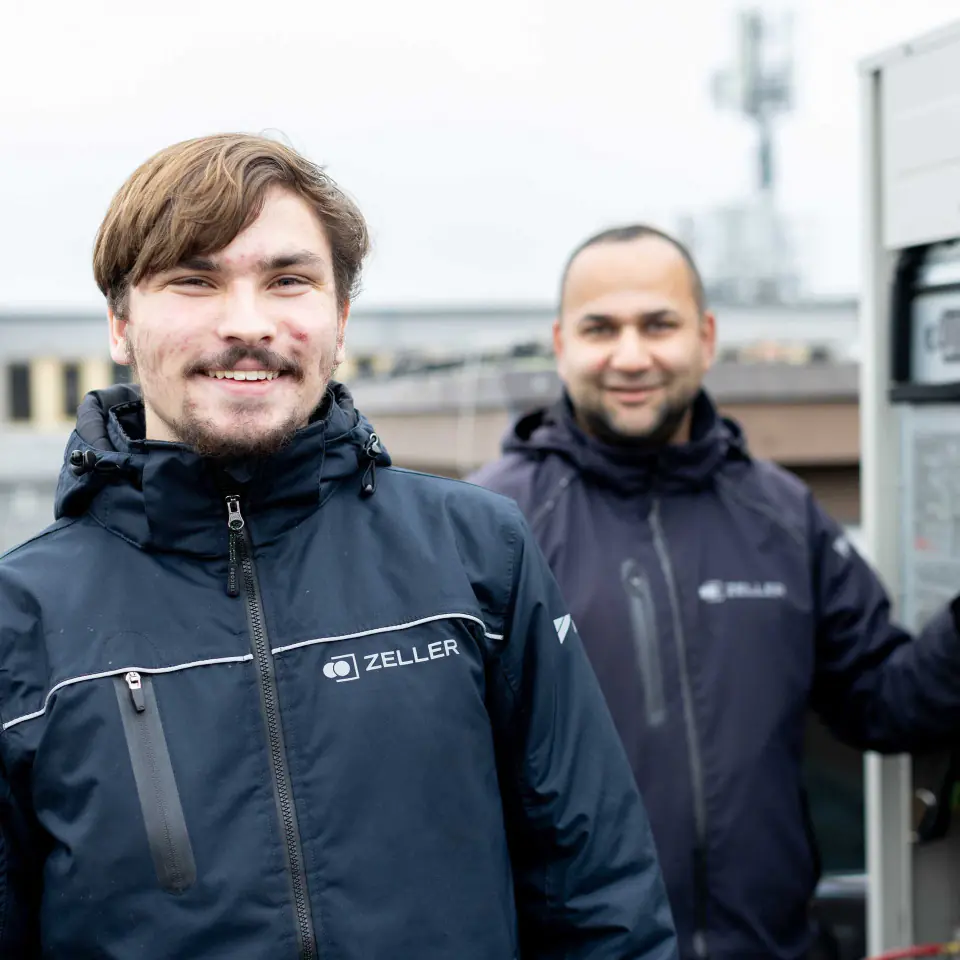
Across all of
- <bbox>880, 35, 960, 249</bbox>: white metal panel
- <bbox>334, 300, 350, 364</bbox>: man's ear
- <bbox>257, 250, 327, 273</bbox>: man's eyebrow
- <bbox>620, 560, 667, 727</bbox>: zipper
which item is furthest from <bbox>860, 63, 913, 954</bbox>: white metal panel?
<bbox>257, 250, 327, 273</bbox>: man's eyebrow

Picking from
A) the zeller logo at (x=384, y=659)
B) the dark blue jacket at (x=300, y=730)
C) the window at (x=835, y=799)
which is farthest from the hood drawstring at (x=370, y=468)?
the window at (x=835, y=799)

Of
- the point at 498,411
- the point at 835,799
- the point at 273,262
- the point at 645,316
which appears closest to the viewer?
the point at 273,262

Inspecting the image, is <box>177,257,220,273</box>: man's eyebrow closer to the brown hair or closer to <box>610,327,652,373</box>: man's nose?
the brown hair

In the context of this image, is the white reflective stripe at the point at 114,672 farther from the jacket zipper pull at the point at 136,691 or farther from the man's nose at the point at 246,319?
the man's nose at the point at 246,319

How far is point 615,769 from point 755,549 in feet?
2.76

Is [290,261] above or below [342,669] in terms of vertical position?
above

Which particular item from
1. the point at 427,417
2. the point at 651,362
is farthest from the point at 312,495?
the point at 427,417

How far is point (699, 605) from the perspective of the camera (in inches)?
82.8

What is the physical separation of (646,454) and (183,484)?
42.8 inches

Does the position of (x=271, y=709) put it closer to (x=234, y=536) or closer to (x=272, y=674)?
(x=272, y=674)

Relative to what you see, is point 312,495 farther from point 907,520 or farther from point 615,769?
point 907,520

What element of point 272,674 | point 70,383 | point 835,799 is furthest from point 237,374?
point 70,383

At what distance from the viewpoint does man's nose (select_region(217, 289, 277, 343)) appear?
1317mm

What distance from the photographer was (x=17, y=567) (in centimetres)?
132
